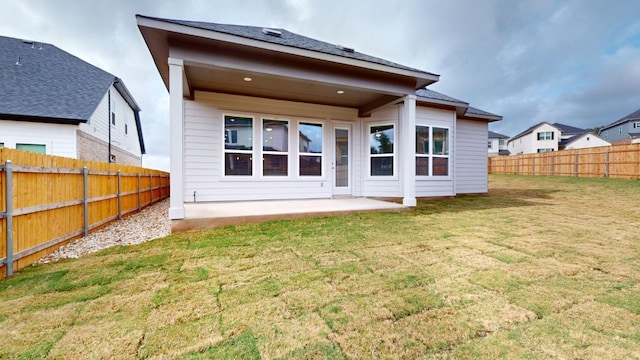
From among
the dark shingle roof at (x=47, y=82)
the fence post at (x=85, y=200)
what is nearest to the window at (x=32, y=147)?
the dark shingle roof at (x=47, y=82)

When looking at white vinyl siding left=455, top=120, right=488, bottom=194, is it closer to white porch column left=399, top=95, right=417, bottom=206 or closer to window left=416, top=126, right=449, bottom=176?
window left=416, top=126, right=449, bottom=176

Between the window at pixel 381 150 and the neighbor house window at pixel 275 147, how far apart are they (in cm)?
263

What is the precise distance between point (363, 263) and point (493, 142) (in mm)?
41924

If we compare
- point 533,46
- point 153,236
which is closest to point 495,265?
point 153,236

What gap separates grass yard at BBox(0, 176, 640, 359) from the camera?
1.61 meters

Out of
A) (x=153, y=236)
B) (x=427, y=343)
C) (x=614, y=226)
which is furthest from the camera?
(x=614, y=226)

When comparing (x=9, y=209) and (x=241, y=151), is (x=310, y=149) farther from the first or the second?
(x=9, y=209)

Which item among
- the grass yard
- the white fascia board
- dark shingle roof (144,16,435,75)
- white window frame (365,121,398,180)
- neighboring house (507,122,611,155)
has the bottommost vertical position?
the grass yard

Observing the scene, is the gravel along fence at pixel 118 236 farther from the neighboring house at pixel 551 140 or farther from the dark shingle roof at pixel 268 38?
the neighboring house at pixel 551 140

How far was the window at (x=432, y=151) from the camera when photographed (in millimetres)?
8289

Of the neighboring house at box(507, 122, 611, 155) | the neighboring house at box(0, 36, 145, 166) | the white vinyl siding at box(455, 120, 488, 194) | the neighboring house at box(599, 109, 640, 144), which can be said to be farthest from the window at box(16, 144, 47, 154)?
the neighboring house at box(507, 122, 611, 155)

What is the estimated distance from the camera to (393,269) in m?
2.84

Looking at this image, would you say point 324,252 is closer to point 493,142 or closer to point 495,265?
point 495,265

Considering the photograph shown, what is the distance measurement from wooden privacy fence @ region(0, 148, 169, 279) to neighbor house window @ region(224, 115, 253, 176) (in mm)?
2474
